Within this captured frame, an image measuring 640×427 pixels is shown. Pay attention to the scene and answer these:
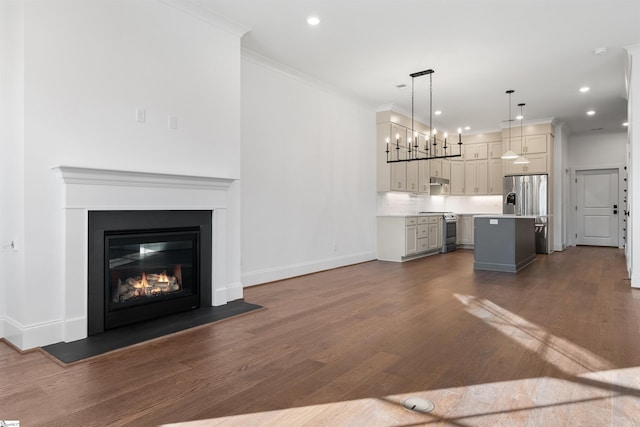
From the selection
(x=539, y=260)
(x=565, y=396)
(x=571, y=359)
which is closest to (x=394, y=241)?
(x=539, y=260)

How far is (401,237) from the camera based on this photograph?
7.53 metres

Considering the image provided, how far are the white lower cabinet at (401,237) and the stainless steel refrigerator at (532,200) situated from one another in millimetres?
2508

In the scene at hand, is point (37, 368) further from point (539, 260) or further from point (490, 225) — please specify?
point (539, 260)

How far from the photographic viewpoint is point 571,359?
2699 mm

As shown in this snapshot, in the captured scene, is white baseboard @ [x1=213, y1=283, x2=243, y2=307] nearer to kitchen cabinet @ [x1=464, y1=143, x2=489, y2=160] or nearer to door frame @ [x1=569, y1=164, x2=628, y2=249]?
kitchen cabinet @ [x1=464, y1=143, x2=489, y2=160]

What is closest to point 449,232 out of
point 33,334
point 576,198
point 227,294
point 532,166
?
point 532,166

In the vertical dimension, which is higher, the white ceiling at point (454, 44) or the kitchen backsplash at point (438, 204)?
the white ceiling at point (454, 44)

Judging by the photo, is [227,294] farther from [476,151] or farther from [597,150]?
[597,150]

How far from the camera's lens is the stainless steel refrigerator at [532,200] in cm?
879

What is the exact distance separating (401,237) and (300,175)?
2665mm

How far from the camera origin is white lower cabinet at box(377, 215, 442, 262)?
24.8ft

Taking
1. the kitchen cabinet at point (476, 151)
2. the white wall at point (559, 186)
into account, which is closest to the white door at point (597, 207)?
the white wall at point (559, 186)

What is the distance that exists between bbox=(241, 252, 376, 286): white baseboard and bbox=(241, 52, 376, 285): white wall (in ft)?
0.04

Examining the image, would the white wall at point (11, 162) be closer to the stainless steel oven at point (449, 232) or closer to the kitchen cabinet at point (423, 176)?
the kitchen cabinet at point (423, 176)
